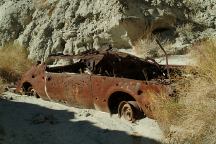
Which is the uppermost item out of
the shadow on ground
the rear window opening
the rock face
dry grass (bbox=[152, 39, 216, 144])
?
the rock face

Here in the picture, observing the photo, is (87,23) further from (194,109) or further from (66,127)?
(194,109)

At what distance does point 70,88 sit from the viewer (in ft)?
31.0

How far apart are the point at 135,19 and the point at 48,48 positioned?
2.94 meters

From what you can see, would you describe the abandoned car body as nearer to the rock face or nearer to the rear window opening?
the rear window opening

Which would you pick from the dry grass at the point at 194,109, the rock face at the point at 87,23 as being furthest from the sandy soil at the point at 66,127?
the rock face at the point at 87,23

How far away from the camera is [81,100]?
9.26m

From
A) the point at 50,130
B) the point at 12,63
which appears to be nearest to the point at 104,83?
the point at 50,130

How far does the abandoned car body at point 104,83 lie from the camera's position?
8031mm

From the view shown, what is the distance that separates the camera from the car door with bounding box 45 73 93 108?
29.8 ft

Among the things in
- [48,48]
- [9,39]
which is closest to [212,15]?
[48,48]

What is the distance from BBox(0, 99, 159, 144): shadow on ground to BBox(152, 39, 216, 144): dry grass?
53 centimetres

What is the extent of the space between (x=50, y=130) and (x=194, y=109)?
2800mm

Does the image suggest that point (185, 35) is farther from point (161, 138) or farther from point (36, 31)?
point (161, 138)

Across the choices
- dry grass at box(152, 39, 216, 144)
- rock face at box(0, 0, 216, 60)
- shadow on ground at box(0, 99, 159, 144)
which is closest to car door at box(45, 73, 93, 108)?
shadow on ground at box(0, 99, 159, 144)
